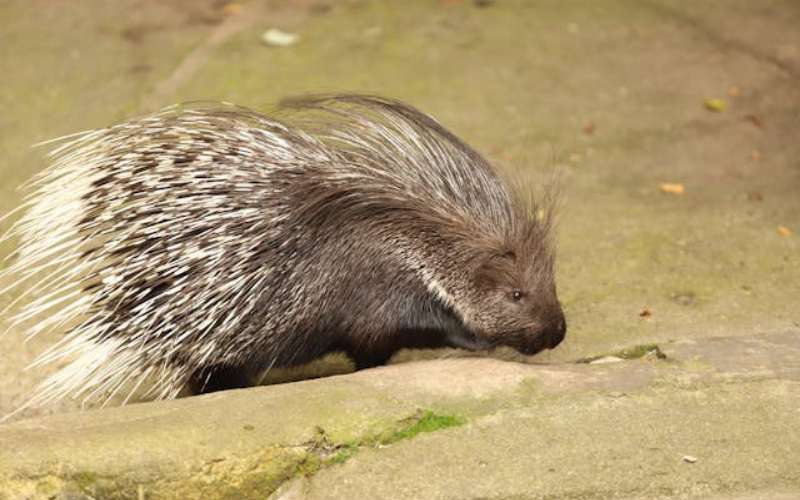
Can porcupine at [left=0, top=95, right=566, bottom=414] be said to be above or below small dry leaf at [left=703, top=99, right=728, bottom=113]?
above

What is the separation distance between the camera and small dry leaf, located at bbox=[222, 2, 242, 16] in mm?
5294

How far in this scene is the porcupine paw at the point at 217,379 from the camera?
2.74m

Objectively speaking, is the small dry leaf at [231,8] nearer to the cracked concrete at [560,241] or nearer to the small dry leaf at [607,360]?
the cracked concrete at [560,241]

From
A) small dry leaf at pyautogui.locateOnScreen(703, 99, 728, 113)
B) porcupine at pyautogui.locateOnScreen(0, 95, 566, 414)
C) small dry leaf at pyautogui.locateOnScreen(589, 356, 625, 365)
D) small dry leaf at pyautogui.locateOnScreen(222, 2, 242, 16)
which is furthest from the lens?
small dry leaf at pyautogui.locateOnScreen(222, 2, 242, 16)

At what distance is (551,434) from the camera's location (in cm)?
230

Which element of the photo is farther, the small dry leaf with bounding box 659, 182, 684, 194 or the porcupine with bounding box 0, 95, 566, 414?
the small dry leaf with bounding box 659, 182, 684, 194

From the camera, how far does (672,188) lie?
3814 mm

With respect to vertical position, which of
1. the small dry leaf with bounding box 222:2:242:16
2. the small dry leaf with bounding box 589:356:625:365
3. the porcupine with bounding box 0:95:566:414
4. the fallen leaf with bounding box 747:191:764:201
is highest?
the porcupine with bounding box 0:95:566:414

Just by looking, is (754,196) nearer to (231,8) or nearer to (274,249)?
(274,249)

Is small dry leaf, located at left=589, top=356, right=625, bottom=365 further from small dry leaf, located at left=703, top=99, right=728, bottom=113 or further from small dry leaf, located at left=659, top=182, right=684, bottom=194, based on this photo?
small dry leaf, located at left=703, top=99, right=728, bottom=113

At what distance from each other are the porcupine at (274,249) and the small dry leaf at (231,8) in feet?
8.38

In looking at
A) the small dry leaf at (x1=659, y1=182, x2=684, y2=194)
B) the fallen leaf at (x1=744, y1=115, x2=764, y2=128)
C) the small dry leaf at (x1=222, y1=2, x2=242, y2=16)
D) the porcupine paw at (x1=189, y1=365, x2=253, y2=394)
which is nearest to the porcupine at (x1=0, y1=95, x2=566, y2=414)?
the porcupine paw at (x1=189, y1=365, x2=253, y2=394)

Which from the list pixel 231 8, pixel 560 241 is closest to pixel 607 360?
pixel 560 241

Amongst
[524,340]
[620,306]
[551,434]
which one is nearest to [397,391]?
[551,434]
